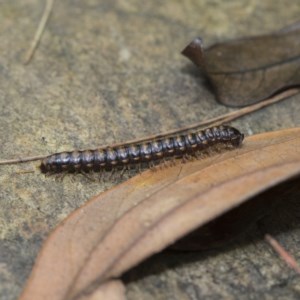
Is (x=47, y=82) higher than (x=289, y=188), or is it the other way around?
(x=289, y=188)

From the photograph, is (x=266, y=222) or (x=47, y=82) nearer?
(x=266, y=222)

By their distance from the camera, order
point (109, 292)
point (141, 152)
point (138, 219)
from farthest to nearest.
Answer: point (141, 152)
point (138, 219)
point (109, 292)

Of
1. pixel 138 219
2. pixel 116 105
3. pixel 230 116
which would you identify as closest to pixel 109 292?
pixel 138 219

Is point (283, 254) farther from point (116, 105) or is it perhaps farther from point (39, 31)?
point (39, 31)

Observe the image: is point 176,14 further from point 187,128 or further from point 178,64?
point 187,128

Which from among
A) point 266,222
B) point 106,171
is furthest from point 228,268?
point 106,171

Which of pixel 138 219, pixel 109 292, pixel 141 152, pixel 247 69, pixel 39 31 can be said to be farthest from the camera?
pixel 39 31

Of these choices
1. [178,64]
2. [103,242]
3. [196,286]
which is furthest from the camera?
[178,64]
